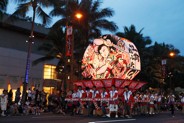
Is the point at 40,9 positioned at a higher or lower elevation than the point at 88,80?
higher

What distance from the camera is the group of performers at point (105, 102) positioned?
19250 millimetres

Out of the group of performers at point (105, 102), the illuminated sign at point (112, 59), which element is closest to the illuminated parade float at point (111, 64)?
the illuminated sign at point (112, 59)

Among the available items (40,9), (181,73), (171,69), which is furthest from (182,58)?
(40,9)

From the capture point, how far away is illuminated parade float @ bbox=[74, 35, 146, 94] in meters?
22.0

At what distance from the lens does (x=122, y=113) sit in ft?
64.8

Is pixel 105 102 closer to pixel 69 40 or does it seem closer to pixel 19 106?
pixel 19 106

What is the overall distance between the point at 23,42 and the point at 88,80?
1550 centimetres

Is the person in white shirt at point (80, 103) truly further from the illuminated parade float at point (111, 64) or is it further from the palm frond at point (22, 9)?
the palm frond at point (22, 9)

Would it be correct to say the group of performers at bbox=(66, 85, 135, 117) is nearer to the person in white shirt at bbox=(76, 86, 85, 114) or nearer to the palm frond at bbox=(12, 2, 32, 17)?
the person in white shirt at bbox=(76, 86, 85, 114)

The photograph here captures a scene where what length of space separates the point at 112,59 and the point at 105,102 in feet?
11.6

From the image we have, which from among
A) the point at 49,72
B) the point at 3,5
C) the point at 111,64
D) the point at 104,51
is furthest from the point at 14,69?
the point at 111,64

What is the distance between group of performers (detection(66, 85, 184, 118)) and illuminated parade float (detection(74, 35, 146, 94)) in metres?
0.74

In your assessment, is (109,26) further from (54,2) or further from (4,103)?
(4,103)

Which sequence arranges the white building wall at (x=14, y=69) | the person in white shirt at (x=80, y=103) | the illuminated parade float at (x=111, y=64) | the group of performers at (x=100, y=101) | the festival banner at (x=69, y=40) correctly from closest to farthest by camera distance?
the group of performers at (x=100, y=101)
the person in white shirt at (x=80, y=103)
the illuminated parade float at (x=111, y=64)
the festival banner at (x=69, y=40)
the white building wall at (x=14, y=69)
